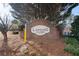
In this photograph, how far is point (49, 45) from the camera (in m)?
1.05

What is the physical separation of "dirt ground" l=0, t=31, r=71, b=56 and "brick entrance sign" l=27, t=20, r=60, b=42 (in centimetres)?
3

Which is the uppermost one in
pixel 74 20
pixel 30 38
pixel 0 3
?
pixel 0 3

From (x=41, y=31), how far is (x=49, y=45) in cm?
10

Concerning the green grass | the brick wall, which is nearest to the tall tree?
the brick wall

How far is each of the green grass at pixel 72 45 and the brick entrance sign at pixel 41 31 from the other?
0.07m

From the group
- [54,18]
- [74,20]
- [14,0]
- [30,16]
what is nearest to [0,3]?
[14,0]

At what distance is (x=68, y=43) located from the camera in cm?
105

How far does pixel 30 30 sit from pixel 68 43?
0.25 m

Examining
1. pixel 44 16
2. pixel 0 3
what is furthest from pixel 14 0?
pixel 44 16

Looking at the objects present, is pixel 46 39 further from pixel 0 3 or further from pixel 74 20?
pixel 0 3

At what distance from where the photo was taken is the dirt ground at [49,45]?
41.1 inches

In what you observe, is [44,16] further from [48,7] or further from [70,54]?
[70,54]

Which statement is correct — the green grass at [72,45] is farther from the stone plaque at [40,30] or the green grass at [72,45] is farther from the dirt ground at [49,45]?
the stone plaque at [40,30]

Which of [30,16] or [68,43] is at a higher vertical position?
[30,16]
